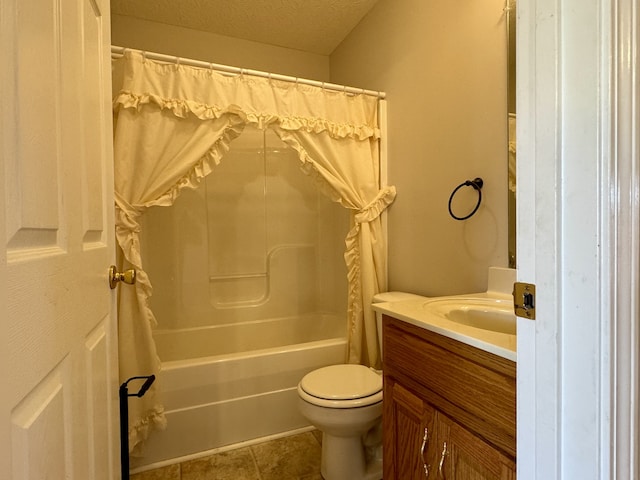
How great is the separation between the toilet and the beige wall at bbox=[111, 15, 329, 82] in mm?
2017

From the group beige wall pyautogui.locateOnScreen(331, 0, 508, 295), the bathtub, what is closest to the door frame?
beige wall pyautogui.locateOnScreen(331, 0, 508, 295)

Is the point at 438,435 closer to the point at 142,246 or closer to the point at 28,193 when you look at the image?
the point at 28,193

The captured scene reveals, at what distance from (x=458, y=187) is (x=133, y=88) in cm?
157

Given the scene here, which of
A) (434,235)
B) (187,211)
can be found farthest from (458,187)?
(187,211)

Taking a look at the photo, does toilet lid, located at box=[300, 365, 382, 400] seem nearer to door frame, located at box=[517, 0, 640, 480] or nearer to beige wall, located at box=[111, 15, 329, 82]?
door frame, located at box=[517, 0, 640, 480]

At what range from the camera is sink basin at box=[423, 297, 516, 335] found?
1125 millimetres

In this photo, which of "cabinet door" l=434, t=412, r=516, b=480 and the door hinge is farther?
"cabinet door" l=434, t=412, r=516, b=480

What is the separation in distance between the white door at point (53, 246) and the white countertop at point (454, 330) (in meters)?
0.85

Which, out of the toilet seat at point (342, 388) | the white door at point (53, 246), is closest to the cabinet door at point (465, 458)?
the toilet seat at point (342, 388)

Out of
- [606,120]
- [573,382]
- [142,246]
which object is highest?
[606,120]

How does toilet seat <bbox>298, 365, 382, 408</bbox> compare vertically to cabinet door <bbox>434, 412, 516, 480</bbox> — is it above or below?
below

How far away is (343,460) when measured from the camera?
4.85ft

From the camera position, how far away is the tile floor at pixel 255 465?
1.56m

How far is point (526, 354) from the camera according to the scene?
56 cm
